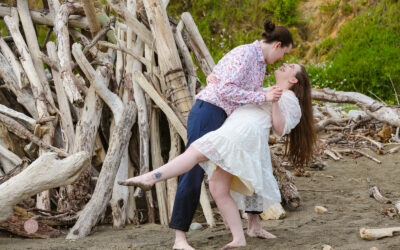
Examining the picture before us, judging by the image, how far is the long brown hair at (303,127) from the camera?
319 centimetres

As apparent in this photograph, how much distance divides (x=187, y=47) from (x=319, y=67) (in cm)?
467

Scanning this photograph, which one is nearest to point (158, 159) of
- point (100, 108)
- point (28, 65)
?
point (100, 108)

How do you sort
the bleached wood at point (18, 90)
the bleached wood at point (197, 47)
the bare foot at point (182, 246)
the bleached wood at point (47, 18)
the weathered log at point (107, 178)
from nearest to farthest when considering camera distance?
1. the bare foot at point (182, 246)
2. the weathered log at point (107, 178)
3. the bleached wood at point (18, 90)
4. the bleached wood at point (197, 47)
5. the bleached wood at point (47, 18)

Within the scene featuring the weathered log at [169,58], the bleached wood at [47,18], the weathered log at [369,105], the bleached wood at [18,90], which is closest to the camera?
the weathered log at [169,58]

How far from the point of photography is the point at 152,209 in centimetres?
398

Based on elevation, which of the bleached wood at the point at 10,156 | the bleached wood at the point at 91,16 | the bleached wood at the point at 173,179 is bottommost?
the bleached wood at the point at 173,179

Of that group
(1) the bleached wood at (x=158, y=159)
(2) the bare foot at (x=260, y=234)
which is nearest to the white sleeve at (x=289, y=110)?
(2) the bare foot at (x=260, y=234)

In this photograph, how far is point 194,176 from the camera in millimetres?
3107

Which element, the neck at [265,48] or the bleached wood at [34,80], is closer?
the neck at [265,48]

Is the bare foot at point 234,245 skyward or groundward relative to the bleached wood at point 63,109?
groundward

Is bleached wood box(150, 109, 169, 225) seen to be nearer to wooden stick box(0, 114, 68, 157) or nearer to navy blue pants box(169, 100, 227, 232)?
wooden stick box(0, 114, 68, 157)

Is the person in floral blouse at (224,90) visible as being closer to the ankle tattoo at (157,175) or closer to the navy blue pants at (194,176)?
the navy blue pants at (194,176)

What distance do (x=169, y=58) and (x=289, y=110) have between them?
4.14ft

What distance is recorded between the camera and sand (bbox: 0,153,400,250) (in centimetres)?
306
